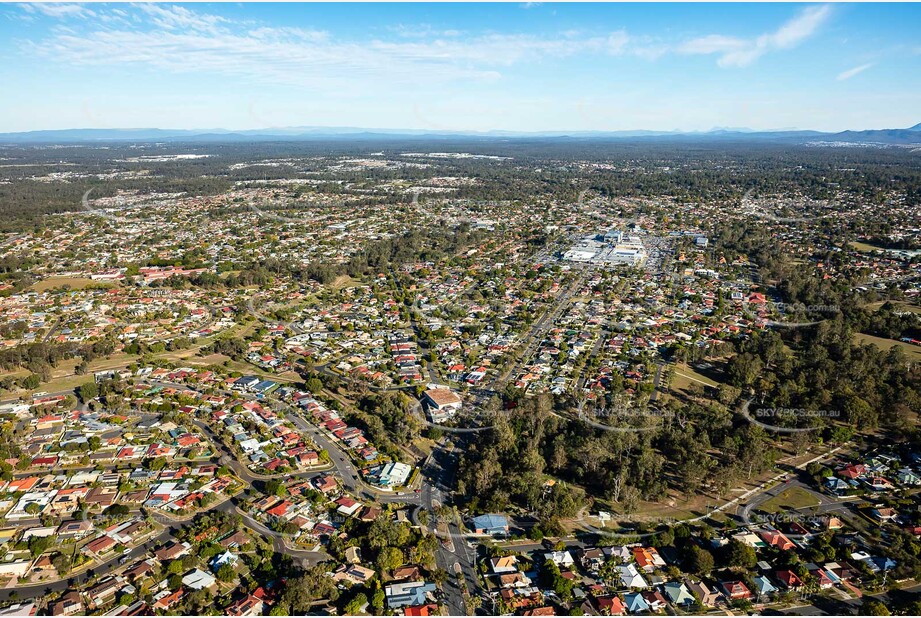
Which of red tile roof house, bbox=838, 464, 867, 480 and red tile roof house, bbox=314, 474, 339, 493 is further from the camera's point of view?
red tile roof house, bbox=838, 464, 867, 480

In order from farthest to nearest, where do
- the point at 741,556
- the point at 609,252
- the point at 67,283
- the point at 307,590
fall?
the point at 609,252 → the point at 67,283 → the point at 741,556 → the point at 307,590

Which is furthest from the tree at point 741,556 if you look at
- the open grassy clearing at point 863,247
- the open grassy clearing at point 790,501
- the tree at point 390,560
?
the open grassy clearing at point 863,247

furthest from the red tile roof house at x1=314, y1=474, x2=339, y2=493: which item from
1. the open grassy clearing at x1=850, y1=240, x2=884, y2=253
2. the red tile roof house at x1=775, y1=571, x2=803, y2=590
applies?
the open grassy clearing at x1=850, y1=240, x2=884, y2=253

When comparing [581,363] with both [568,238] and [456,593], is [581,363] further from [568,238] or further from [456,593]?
[568,238]

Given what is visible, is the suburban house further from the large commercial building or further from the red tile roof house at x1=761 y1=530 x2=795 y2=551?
the large commercial building

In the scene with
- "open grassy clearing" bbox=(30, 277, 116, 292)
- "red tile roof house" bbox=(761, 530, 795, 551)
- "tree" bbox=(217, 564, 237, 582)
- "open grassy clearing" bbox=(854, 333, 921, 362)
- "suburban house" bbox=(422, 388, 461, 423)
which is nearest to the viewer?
"tree" bbox=(217, 564, 237, 582)

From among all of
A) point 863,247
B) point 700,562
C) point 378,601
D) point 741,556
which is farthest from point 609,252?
point 378,601

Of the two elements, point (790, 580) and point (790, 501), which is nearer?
point (790, 580)

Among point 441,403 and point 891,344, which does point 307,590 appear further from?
point 891,344

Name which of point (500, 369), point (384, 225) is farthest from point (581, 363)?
point (384, 225)

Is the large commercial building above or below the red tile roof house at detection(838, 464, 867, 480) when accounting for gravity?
above

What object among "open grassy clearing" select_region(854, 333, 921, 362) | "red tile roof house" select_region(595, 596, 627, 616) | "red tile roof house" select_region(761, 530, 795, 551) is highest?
"open grassy clearing" select_region(854, 333, 921, 362)
